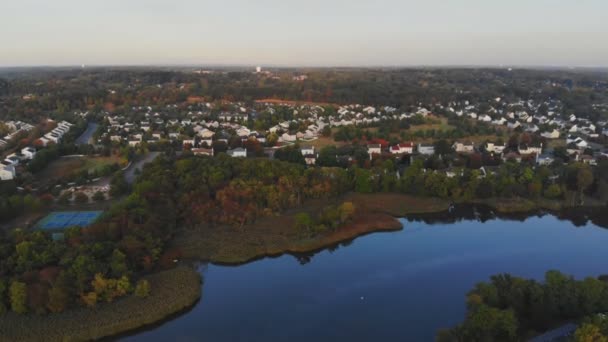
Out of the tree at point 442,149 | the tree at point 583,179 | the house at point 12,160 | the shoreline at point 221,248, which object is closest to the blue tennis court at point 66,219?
the shoreline at point 221,248

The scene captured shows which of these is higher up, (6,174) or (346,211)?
(6,174)

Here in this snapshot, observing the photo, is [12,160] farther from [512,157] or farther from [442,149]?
[512,157]

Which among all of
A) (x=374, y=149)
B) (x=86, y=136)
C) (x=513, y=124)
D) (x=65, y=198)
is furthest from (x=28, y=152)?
(x=513, y=124)

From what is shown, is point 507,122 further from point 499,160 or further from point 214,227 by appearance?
point 214,227

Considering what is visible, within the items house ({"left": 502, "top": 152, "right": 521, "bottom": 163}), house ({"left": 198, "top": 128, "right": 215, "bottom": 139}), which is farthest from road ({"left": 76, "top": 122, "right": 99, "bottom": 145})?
house ({"left": 502, "top": 152, "right": 521, "bottom": 163})

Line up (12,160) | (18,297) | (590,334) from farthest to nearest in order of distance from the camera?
(12,160)
(18,297)
(590,334)

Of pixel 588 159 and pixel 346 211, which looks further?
pixel 588 159

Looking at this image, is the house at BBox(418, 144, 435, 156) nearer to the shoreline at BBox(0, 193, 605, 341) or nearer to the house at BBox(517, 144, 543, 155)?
the house at BBox(517, 144, 543, 155)

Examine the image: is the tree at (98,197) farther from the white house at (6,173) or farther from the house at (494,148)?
the house at (494,148)

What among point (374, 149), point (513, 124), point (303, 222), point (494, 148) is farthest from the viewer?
point (513, 124)
